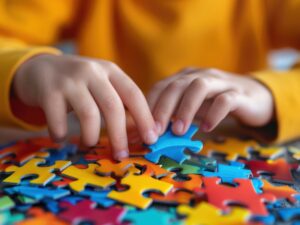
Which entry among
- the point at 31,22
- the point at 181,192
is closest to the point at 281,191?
the point at 181,192

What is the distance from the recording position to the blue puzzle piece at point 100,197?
0.55 m

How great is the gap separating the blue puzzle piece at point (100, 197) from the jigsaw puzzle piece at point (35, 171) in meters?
0.08

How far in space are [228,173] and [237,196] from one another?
0.09 m

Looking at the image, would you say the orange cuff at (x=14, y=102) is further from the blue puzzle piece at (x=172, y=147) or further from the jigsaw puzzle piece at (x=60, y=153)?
the blue puzzle piece at (x=172, y=147)

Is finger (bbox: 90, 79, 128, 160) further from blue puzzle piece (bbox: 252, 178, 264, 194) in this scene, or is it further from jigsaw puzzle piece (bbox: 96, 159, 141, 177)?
blue puzzle piece (bbox: 252, 178, 264, 194)

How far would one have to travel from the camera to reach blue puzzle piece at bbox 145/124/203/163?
2.20 feet

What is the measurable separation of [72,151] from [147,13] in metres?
0.55

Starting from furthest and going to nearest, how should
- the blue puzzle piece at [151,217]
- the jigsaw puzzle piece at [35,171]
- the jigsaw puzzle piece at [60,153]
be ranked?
1. the jigsaw puzzle piece at [60,153]
2. the jigsaw puzzle piece at [35,171]
3. the blue puzzle piece at [151,217]

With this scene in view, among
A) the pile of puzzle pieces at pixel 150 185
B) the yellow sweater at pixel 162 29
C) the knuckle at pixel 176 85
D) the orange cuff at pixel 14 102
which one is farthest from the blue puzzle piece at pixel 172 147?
the yellow sweater at pixel 162 29

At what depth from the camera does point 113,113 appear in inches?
27.2

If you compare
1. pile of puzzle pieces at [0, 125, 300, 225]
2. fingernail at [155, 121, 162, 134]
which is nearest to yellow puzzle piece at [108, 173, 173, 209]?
pile of puzzle pieces at [0, 125, 300, 225]

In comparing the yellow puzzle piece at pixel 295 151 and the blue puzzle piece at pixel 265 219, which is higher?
the blue puzzle piece at pixel 265 219

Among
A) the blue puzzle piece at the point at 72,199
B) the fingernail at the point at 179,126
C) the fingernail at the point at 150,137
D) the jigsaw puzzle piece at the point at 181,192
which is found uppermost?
the fingernail at the point at 179,126

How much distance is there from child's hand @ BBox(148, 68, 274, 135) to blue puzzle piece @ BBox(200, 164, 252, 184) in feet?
0.30
